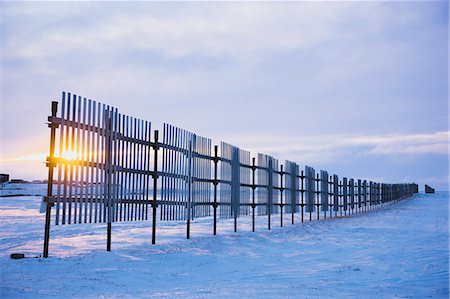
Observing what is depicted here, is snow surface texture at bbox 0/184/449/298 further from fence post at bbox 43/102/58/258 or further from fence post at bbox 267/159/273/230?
fence post at bbox 267/159/273/230

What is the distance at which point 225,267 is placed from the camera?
816 cm

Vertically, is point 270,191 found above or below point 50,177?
below

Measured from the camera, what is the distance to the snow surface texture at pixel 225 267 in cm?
603

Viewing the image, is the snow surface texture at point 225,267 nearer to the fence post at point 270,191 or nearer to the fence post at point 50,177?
the fence post at point 50,177

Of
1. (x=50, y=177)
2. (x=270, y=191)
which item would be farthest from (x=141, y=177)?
(x=270, y=191)

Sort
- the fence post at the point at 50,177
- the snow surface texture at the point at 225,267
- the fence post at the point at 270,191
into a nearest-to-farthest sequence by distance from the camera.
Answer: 1. the snow surface texture at the point at 225,267
2. the fence post at the point at 50,177
3. the fence post at the point at 270,191

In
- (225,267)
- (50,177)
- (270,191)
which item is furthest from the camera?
(270,191)

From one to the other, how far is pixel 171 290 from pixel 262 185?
10.7 m

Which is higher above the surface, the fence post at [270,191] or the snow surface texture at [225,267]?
the fence post at [270,191]

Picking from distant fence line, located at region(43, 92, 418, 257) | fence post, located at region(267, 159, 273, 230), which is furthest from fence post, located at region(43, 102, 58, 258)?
fence post, located at region(267, 159, 273, 230)

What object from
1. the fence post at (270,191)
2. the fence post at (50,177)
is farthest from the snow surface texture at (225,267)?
the fence post at (270,191)

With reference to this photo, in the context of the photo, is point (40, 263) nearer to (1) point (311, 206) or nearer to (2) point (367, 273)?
(2) point (367, 273)

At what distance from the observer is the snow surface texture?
6.03m

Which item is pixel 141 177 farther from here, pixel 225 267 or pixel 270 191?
pixel 270 191
